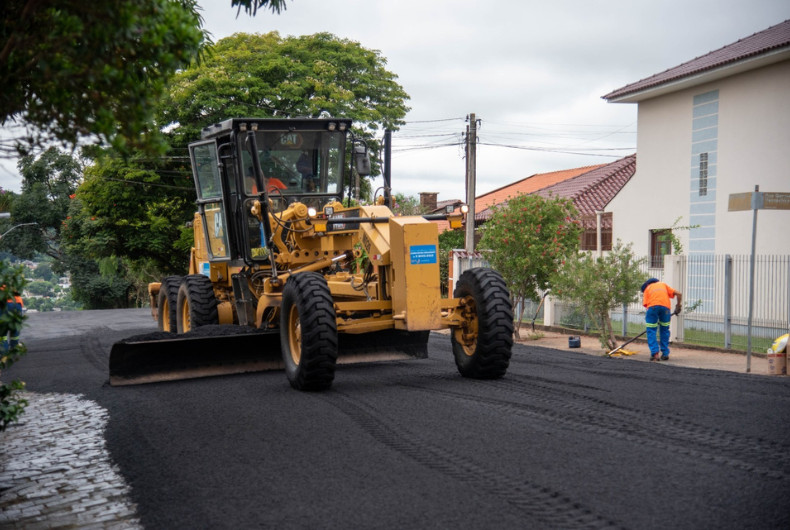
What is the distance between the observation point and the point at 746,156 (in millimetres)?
20469

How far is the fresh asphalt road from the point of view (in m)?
4.81

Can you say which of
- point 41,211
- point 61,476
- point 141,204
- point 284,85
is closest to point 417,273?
point 61,476

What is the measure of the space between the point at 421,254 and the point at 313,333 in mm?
1445

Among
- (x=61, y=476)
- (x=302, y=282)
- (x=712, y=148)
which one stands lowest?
(x=61, y=476)

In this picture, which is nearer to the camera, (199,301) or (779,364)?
(779,364)

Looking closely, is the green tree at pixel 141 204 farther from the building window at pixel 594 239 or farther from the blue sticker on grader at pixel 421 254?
the blue sticker on grader at pixel 421 254

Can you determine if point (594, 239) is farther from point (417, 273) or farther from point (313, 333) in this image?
point (313, 333)

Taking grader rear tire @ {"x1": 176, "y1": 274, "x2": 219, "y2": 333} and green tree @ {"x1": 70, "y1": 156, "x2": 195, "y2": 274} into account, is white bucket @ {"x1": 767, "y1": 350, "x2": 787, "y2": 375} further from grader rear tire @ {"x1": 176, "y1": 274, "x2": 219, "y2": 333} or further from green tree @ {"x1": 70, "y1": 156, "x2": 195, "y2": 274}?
green tree @ {"x1": 70, "y1": 156, "x2": 195, "y2": 274}

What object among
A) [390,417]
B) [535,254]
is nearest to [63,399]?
[390,417]

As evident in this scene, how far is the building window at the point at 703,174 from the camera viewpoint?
71.9 ft

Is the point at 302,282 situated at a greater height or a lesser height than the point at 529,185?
lesser

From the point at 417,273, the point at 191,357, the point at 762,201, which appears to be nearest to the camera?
the point at 417,273

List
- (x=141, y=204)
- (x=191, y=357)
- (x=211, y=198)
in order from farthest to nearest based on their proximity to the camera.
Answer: (x=141, y=204)
(x=211, y=198)
(x=191, y=357)

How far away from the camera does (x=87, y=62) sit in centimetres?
397
